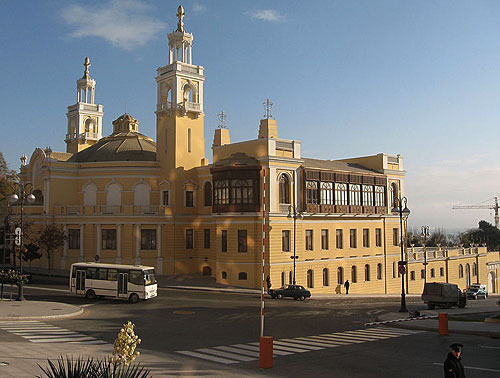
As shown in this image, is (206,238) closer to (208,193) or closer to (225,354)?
(208,193)

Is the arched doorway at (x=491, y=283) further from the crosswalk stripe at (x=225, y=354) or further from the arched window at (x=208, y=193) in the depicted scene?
the crosswalk stripe at (x=225, y=354)

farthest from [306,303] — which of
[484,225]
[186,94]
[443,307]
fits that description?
[484,225]

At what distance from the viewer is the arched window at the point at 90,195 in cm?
5600

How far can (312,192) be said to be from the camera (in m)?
47.8

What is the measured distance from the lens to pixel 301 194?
46750 mm

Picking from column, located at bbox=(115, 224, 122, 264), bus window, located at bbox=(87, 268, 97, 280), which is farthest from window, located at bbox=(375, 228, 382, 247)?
bus window, located at bbox=(87, 268, 97, 280)

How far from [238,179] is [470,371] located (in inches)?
1243

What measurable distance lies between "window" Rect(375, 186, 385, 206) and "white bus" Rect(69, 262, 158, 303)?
29243 millimetres

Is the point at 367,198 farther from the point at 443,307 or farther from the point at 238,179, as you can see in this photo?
the point at 443,307

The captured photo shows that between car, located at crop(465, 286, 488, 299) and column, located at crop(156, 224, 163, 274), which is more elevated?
column, located at crop(156, 224, 163, 274)

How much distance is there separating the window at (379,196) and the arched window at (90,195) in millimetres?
31023

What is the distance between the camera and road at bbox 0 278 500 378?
15883mm

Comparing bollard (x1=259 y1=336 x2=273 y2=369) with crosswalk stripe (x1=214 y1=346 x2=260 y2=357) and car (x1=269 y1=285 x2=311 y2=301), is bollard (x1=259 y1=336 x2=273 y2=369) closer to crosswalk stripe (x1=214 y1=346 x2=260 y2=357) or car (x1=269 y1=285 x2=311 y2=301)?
crosswalk stripe (x1=214 y1=346 x2=260 y2=357)

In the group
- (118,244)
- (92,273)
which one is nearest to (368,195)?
(118,244)
